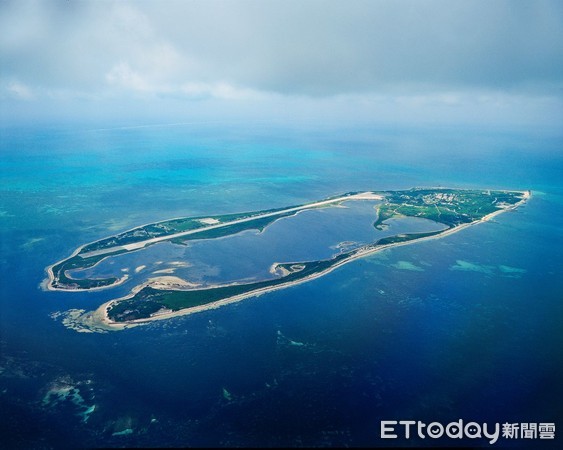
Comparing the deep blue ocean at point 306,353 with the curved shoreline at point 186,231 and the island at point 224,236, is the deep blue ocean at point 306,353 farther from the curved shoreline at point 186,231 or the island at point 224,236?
Answer: the island at point 224,236

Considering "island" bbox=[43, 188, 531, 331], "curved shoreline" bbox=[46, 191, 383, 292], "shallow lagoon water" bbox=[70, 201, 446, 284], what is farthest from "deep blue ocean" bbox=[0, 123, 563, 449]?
"shallow lagoon water" bbox=[70, 201, 446, 284]

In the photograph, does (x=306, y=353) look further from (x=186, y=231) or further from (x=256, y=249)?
(x=186, y=231)

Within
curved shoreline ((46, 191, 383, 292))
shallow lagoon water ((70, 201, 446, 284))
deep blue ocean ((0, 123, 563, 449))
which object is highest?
curved shoreline ((46, 191, 383, 292))

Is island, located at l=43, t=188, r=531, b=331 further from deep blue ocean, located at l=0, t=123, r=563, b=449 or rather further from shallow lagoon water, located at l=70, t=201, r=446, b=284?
deep blue ocean, located at l=0, t=123, r=563, b=449

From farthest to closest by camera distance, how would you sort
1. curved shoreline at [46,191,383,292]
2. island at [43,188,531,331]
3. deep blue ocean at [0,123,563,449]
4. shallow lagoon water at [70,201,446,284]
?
shallow lagoon water at [70,201,446,284], curved shoreline at [46,191,383,292], island at [43,188,531,331], deep blue ocean at [0,123,563,449]

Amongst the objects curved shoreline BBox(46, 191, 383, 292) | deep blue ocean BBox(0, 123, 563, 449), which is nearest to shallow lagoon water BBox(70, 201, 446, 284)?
curved shoreline BBox(46, 191, 383, 292)

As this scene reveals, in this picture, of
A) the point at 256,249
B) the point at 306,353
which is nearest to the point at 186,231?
the point at 256,249

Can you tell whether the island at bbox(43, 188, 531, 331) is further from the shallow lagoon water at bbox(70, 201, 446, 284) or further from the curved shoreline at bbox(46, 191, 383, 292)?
the shallow lagoon water at bbox(70, 201, 446, 284)

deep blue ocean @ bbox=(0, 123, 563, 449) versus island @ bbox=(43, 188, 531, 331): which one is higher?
island @ bbox=(43, 188, 531, 331)

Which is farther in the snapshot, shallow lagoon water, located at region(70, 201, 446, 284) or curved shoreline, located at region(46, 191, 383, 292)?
shallow lagoon water, located at region(70, 201, 446, 284)

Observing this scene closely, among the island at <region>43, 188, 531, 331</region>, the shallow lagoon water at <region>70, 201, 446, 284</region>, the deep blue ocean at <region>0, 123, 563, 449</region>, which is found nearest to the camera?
the deep blue ocean at <region>0, 123, 563, 449</region>
